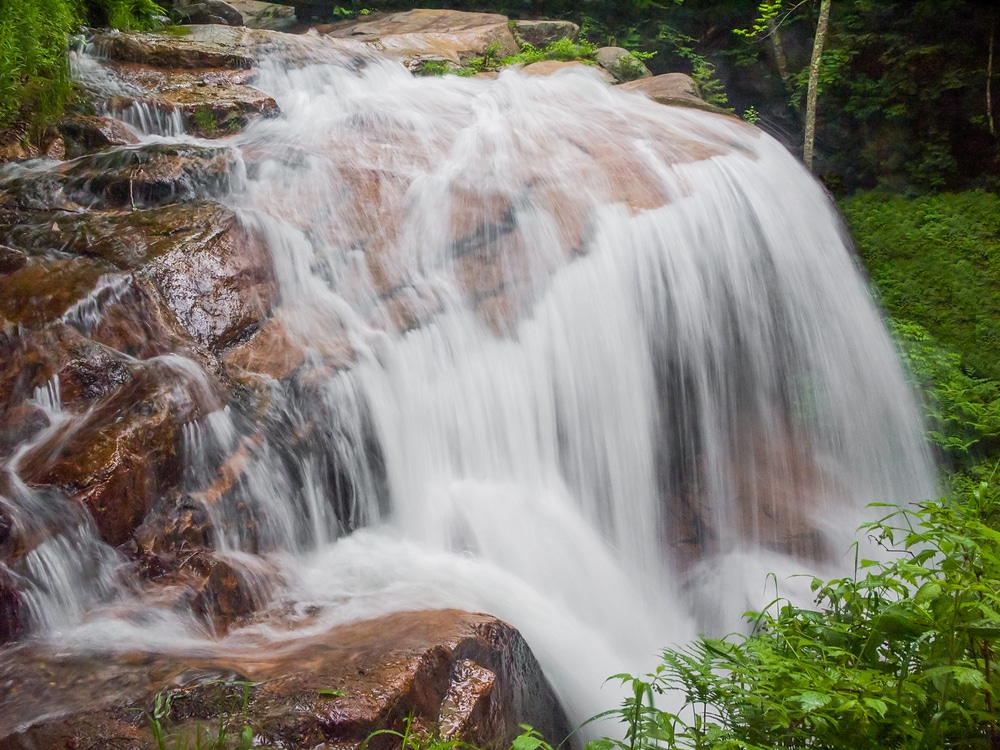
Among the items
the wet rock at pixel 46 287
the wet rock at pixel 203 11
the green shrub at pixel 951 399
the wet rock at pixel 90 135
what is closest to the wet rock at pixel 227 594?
the wet rock at pixel 46 287

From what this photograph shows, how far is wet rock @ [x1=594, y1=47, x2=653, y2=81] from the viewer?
11.3 m

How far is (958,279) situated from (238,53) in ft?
27.4

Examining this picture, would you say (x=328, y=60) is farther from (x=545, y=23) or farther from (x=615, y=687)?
(x=615, y=687)

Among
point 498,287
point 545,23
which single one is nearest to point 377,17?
point 545,23

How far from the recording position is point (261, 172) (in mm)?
6141

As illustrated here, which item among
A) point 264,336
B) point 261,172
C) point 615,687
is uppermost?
point 261,172

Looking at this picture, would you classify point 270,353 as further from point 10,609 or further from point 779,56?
point 779,56

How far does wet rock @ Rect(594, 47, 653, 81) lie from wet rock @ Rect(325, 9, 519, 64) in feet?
5.05

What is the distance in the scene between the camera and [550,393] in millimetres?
5383

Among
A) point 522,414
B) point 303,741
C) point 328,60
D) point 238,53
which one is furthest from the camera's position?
point 328,60

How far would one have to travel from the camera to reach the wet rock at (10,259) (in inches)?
169

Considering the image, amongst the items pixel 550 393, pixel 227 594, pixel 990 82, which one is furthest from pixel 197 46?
pixel 990 82

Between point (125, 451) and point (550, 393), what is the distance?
9.66 ft

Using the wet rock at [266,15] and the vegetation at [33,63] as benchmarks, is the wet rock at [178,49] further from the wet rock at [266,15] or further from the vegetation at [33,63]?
the wet rock at [266,15]
